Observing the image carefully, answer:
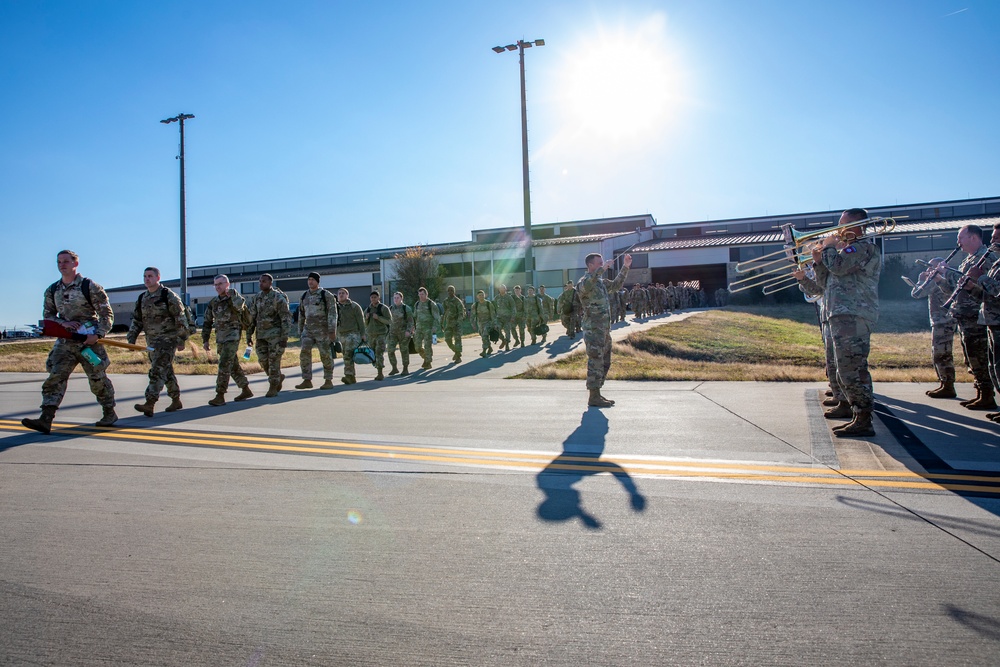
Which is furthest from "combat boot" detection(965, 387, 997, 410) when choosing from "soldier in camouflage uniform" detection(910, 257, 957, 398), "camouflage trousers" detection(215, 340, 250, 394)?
"camouflage trousers" detection(215, 340, 250, 394)

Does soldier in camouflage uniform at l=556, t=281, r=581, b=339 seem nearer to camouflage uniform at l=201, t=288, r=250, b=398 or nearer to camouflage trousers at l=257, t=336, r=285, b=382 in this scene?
camouflage trousers at l=257, t=336, r=285, b=382

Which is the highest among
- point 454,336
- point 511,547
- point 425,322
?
point 425,322

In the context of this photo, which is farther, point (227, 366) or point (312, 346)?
point (312, 346)

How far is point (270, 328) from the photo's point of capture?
436 inches

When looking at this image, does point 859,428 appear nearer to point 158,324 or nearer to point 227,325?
point 158,324

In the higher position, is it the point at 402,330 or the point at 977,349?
the point at 402,330

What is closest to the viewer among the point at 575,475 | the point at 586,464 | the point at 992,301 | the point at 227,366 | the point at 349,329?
the point at 575,475

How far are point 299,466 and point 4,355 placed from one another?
25.2m

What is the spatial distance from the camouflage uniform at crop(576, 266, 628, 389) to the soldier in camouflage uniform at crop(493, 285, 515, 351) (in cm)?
1019

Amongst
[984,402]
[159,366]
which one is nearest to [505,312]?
[159,366]

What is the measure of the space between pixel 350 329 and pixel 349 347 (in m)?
0.39

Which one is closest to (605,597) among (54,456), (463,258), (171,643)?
(171,643)

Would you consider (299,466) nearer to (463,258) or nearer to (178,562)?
(178,562)

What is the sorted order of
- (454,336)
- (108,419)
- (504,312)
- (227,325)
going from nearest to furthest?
(108,419)
(227,325)
(454,336)
(504,312)
